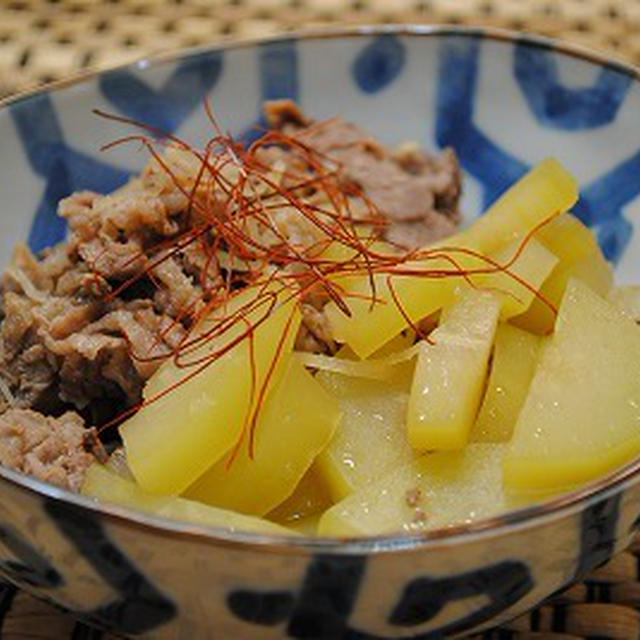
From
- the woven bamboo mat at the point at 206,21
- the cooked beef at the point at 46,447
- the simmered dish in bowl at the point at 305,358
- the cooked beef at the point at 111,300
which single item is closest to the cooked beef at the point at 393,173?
the simmered dish in bowl at the point at 305,358

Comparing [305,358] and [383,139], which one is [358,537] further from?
[383,139]

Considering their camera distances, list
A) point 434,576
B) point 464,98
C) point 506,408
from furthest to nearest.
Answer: point 464,98 < point 506,408 < point 434,576

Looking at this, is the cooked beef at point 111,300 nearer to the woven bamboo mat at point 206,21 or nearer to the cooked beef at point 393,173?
the cooked beef at point 393,173

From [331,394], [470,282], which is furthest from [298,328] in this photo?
[470,282]

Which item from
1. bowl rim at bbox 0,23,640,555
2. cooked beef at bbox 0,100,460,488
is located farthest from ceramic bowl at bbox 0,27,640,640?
cooked beef at bbox 0,100,460,488

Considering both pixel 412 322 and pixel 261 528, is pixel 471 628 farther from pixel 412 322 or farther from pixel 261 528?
pixel 412 322

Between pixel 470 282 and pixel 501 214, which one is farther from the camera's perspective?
pixel 501 214

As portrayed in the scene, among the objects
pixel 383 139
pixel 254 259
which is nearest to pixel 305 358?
pixel 254 259
